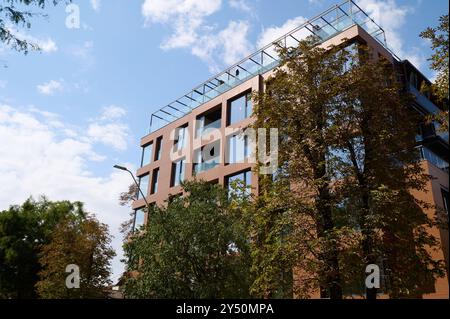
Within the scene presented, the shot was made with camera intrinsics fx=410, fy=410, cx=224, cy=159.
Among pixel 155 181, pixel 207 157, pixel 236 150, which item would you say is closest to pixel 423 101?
pixel 236 150

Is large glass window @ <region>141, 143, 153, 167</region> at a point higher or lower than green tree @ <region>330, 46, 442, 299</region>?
higher

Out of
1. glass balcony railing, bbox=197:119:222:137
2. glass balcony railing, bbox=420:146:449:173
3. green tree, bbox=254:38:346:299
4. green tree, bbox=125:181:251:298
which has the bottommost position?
green tree, bbox=125:181:251:298

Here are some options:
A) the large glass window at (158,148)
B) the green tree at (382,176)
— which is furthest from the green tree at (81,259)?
the green tree at (382,176)

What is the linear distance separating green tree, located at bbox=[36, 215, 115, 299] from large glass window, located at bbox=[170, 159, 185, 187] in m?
8.20

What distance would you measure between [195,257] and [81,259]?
1147 centimetres

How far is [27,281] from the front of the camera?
33438 millimetres

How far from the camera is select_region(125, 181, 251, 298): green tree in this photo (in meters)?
17.0

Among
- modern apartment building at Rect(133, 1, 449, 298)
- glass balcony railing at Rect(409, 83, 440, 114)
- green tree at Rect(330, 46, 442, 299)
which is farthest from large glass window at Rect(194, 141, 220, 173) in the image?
green tree at Rect(330, 46, 442, 299)

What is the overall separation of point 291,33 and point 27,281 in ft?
92.6

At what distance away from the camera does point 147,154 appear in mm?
40125

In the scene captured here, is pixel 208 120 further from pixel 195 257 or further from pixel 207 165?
pixel 195 257

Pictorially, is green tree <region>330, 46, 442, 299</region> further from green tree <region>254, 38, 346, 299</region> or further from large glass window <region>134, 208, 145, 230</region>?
large glass window <region>134, 208, 145, 230</region>

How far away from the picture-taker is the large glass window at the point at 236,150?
27719mm
